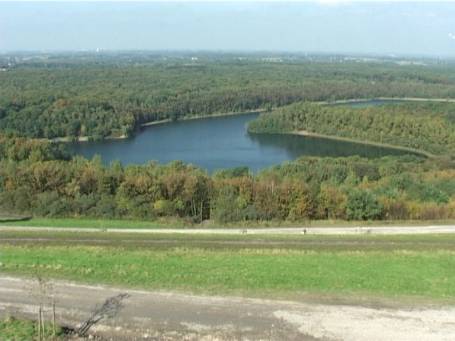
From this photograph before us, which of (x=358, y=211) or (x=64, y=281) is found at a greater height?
(x=64, y=281)

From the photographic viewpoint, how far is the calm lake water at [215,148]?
2921 inches

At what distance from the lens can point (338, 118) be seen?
99.3 m

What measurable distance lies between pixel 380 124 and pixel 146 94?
58.4 metres

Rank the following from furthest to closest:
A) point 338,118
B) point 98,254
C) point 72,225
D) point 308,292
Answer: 1. point 338,118
2. point 72,225
3. point 98,254
4. point 308,292

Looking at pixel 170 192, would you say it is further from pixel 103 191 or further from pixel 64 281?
pixel 64 281

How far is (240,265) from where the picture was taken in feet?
61.2

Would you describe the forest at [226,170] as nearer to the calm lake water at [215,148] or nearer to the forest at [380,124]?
the forest at [380,124]

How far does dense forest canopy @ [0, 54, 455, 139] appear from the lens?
93.4m

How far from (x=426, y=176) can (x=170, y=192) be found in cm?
2471

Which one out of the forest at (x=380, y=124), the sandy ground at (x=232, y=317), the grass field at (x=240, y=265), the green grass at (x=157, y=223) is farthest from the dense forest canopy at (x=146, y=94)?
the sandy ground at (x=232, y=317)

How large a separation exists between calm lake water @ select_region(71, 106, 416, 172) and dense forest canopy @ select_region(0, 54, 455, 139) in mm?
6631

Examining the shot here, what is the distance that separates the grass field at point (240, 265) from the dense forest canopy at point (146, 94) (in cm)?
5572

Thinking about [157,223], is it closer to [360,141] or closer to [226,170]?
[226,170]

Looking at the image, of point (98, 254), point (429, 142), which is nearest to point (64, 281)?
point (98, 254)
